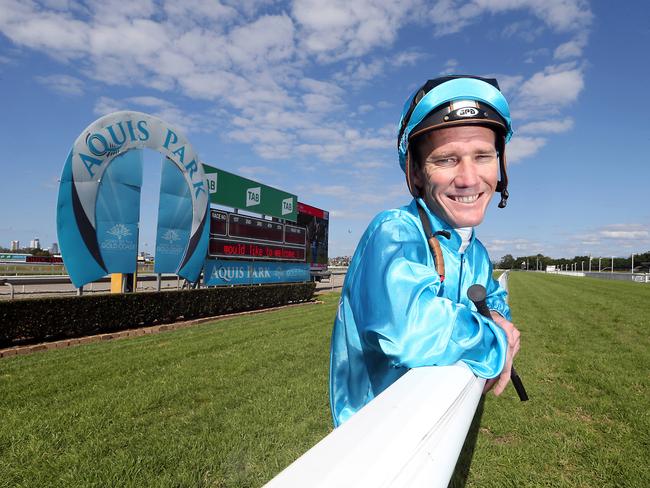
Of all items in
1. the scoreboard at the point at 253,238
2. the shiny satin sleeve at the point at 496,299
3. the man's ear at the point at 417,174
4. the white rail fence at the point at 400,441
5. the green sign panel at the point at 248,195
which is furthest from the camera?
the green sign panel at the point at 248,195

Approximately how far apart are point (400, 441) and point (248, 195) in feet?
50.9

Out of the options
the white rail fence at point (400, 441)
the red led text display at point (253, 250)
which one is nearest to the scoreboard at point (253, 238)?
the red led text display at point (253, 250)

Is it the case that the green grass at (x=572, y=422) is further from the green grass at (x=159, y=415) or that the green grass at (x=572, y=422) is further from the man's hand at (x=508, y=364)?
the man's hand at (x=508, y=364)

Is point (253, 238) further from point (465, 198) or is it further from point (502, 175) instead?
point (465, 198)

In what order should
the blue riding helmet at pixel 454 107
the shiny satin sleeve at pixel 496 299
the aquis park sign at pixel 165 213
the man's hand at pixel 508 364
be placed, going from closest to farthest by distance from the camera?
the man's hand at pixel 508 364
the blue riding helmet at pixel 454 107
the shiny satin sleeve at pixel 496 299
the aquis park sign at pixel 165 213

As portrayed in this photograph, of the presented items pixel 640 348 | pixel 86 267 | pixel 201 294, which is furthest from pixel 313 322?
pixel 640 348

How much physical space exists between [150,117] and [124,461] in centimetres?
978

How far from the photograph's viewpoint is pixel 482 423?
405 centimetres

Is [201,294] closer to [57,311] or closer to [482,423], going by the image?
[57,311]

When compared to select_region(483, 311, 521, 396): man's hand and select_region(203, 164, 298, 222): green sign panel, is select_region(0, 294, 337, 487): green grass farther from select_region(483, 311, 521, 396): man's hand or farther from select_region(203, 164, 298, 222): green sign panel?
select_region(203, 164, 298, 222): green sign panel

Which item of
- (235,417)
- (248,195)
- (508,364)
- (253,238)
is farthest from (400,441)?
(248,195)

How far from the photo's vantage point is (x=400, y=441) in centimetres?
62

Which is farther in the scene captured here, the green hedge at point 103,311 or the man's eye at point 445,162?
the green hedge at point 103,311

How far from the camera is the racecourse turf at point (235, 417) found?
3000 millimetres
